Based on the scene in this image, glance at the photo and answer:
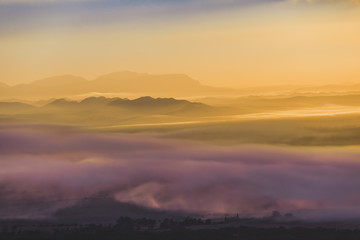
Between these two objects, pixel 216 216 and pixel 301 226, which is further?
pixel 216 216

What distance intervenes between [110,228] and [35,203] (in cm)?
1772

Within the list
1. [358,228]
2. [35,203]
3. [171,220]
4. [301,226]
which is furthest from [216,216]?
[35,203]

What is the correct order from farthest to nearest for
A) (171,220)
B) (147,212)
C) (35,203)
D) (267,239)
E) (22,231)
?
1. (35,203)
2. (147,212)
3. (171,220)
4. (22,231)
5. (267,239)

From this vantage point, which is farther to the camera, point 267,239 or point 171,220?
point 171,220

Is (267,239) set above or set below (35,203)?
below

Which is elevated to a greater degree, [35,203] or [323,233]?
[35,203]

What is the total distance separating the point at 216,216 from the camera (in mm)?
61438

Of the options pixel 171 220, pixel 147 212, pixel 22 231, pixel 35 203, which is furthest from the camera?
pixel 35 203

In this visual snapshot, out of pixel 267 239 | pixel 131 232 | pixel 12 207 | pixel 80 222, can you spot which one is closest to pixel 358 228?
pixel 267 239

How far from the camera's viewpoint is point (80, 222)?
194ft

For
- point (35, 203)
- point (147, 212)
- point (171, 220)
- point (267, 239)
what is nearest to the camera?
point (267, 239)

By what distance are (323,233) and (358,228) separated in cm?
288

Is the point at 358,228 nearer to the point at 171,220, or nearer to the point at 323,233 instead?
the point at 323,233

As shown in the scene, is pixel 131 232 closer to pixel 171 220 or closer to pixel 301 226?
pixel 171 220
